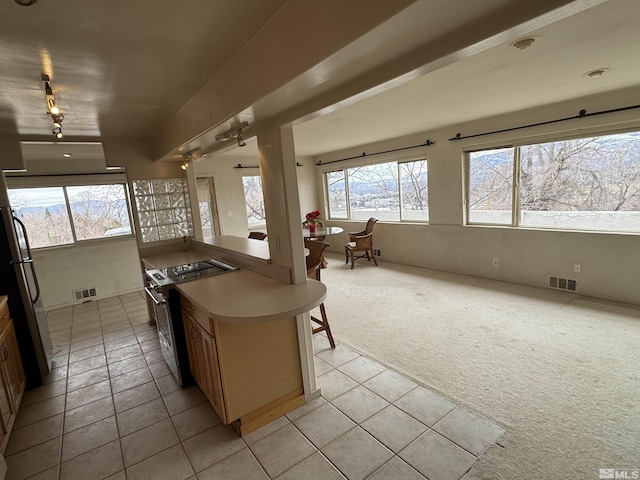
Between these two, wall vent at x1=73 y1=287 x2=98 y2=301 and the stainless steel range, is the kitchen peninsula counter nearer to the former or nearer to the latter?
the stainless steel range

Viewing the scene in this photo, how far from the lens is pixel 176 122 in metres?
2.96

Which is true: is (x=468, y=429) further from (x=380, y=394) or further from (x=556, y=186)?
(x=556, y=186)

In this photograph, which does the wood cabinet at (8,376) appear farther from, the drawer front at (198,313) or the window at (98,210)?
the window at (98,210)

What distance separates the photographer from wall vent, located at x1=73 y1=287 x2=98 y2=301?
16.8 feet

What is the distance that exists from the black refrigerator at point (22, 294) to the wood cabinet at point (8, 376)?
0.10 metres

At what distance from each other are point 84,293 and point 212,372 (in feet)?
14.8

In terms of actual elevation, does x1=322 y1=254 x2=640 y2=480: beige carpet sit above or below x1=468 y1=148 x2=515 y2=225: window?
below

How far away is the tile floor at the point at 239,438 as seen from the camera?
1.74 meters

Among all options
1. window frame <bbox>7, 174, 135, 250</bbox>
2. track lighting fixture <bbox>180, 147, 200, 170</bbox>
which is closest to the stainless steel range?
track lighting fixture <bbox>180, 147, 200, 170</bbox>

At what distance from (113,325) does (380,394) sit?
3.57 m

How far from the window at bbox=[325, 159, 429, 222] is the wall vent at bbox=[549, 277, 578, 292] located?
2.12m

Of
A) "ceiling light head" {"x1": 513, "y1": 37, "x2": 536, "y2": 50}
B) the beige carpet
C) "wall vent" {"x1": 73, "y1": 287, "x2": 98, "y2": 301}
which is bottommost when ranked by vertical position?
the beige carpet

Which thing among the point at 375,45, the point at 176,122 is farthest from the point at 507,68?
the point at 176,122

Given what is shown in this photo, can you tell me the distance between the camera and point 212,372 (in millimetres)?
2025
